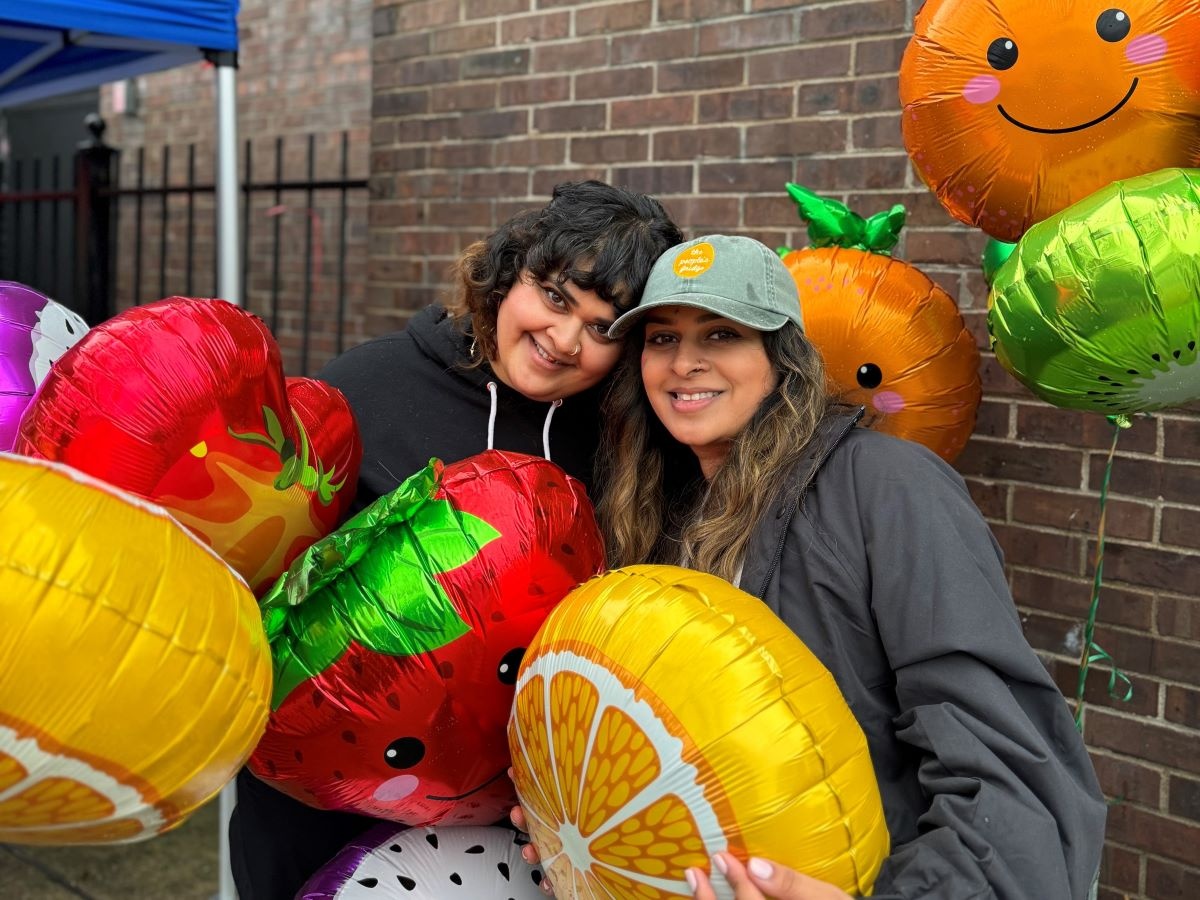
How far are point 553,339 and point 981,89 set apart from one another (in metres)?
0.80

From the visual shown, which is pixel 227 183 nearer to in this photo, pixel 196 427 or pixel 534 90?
pixel 534 90

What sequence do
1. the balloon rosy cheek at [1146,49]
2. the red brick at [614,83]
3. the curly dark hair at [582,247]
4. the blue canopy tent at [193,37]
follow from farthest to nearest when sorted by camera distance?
the red brick at [614,83] → the blue canopy tent at [193,37] → the curly dark hair at [582,247] → the balloon rosy cheek at [1146,49]

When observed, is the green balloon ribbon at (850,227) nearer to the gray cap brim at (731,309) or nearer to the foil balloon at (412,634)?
the gray cap brim at (731,309)

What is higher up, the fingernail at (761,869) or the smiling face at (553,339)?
the smiling face at (553,339)

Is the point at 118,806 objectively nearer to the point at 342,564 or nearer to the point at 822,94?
the point at 342,564

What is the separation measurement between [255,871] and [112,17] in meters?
2.31

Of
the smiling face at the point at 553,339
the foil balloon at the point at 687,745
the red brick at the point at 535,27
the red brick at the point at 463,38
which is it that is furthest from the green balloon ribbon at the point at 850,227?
the red brick at the point at 463,38

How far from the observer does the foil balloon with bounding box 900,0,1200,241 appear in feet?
5.61

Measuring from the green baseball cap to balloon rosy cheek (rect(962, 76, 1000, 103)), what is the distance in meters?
0.47

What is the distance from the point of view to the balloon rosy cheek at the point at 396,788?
1.45m

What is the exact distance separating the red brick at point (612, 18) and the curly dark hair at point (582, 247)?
1.96 metres

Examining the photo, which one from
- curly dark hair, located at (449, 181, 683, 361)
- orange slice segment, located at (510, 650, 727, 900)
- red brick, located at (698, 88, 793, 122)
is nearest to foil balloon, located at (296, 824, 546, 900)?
orange slice segment, located at (510, 650, 727, 900)

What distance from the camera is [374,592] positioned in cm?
137

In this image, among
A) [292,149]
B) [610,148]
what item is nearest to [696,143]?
[610,148]
